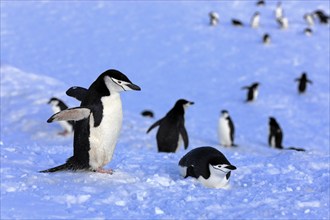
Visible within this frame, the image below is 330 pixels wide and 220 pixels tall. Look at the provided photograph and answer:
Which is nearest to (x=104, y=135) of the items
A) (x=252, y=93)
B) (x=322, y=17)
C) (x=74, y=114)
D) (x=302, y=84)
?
(x=74, y=114)

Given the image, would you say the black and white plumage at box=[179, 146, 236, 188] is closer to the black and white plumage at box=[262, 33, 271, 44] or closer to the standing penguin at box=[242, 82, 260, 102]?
the standing penguin at box=[242, 82, 260, 102]

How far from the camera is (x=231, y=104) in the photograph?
619 inches

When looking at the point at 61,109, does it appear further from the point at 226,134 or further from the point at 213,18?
the point at 213,18

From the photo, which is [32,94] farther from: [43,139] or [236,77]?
[236,77]

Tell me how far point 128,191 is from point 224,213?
2.63 feet

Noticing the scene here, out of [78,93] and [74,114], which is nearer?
[74,114]

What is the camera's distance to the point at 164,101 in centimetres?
1636

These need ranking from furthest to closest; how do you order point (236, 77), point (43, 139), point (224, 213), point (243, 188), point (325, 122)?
point (236, 77) < point (325, 122) < point (43, 139) < point (243, 188) < point (224, 213)

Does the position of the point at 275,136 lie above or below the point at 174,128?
below

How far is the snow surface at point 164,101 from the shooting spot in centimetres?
411

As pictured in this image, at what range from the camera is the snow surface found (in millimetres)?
4109

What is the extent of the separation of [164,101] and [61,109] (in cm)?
578

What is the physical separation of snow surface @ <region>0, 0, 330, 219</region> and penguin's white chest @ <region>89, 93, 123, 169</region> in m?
0.18

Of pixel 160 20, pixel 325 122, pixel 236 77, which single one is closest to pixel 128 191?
pixel 325 122
